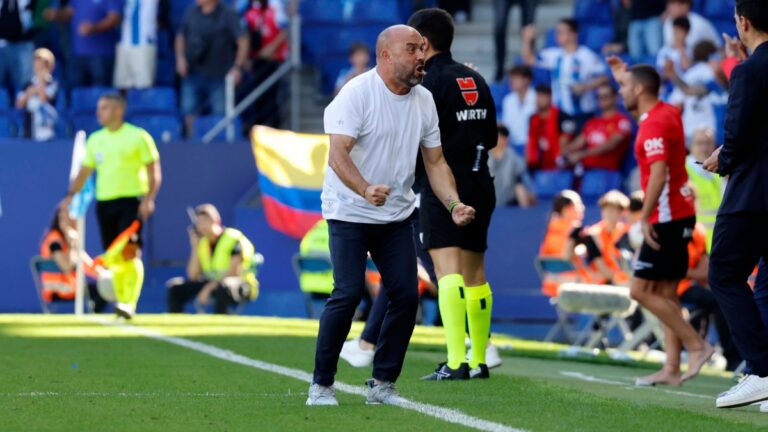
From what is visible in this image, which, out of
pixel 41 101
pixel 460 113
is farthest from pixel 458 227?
pixel 41 101

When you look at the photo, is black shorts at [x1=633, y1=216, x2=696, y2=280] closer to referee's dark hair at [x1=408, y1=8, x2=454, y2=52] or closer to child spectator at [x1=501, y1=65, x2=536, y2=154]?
referee's dark hair at [x1=408, y1=8, x2=454, y2=52]

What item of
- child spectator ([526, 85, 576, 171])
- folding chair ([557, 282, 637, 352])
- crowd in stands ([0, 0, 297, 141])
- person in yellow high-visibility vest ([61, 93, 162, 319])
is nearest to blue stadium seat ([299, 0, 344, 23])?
crowd in stands ([0, 0, 297, 141])

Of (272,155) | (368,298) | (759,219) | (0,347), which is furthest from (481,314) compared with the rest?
(272,155)

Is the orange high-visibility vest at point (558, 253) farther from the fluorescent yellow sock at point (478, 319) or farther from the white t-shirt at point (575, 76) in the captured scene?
the fluorescent yellow sock at point (478, 319)

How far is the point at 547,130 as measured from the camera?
1842 cm

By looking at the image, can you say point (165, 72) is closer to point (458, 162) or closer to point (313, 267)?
point (313, 267)

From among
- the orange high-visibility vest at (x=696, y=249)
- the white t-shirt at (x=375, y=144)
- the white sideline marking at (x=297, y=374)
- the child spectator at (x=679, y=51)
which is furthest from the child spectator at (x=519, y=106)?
the white t-shirt at (x=375, y=144)

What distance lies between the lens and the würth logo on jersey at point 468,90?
9469mm

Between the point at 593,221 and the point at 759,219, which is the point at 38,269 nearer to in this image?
the point at 593,221

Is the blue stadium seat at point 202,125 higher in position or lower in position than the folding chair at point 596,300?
higher

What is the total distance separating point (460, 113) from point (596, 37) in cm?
1098

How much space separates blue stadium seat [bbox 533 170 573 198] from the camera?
60.0 ft

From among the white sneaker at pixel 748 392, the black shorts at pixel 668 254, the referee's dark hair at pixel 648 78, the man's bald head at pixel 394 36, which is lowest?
the white sneaker at pixel 748 392

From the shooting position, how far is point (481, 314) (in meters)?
9.63
